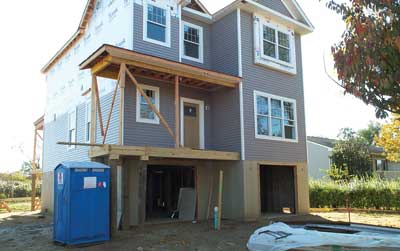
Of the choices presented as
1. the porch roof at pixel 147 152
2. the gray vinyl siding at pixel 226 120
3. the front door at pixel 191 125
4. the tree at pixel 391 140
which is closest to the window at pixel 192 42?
the gray vinyl siding at pixel 226 120

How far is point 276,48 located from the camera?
16.2 meters

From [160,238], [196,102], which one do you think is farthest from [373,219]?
[160,238]

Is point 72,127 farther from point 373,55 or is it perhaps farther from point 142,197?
point 373,55

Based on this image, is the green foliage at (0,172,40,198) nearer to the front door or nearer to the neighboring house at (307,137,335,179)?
the neighboring house at (307,137,335,179)

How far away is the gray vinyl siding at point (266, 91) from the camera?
14.7m

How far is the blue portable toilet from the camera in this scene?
29.0 ft

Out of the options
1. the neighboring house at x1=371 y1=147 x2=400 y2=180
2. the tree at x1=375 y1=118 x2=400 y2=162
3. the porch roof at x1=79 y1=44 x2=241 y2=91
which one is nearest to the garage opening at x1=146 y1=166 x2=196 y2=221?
the porch roof at x1=79 y1=44 x2=241 y2=91

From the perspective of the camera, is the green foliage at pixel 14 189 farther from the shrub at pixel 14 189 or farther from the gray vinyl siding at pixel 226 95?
the gray vinyl siding at pixel 226 95

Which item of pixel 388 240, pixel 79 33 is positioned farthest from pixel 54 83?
pixel 388 240

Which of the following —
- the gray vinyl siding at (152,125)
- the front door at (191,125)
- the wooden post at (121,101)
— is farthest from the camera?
the front door at (191,125)

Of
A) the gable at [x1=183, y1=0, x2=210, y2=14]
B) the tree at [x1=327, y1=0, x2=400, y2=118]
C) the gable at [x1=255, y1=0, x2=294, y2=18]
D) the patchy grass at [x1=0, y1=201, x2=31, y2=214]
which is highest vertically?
the gable at [x1=255, y1=0, x2=294, y2=18]

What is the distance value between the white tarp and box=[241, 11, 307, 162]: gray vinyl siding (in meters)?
8.33

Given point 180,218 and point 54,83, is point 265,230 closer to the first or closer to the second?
point 180,218

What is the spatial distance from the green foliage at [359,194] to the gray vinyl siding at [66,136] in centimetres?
1218
